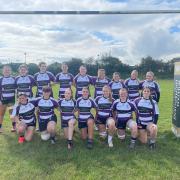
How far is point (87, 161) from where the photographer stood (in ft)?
21.0

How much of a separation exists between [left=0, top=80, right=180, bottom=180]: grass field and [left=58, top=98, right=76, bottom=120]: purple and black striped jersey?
0.59 metres

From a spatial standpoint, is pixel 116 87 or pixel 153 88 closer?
pixel 153 88

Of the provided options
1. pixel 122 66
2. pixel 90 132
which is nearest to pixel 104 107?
pixel 90 132

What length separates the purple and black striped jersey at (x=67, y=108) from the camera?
7887 millimetres

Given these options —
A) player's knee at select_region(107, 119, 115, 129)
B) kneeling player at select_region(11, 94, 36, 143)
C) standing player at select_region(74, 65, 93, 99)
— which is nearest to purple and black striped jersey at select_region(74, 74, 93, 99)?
standing player at select_region(74, 65, 93, 99)

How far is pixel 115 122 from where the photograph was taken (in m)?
8.00

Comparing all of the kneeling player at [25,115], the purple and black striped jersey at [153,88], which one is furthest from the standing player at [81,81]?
the kneeling player at [25,115]

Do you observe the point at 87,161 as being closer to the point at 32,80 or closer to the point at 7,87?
the point at 32,80

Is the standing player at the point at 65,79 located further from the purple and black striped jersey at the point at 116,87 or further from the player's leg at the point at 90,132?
the player's leg at the point at 90,132

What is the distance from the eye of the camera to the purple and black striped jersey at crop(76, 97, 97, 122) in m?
7.89

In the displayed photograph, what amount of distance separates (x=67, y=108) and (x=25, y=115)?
1061mm

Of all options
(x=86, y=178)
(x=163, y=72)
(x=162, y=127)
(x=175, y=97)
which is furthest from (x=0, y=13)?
(x=163, y=72)

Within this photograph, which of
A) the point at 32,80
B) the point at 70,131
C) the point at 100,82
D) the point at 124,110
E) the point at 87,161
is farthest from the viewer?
the point at 100,82

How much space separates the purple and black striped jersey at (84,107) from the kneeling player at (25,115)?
116 cm
